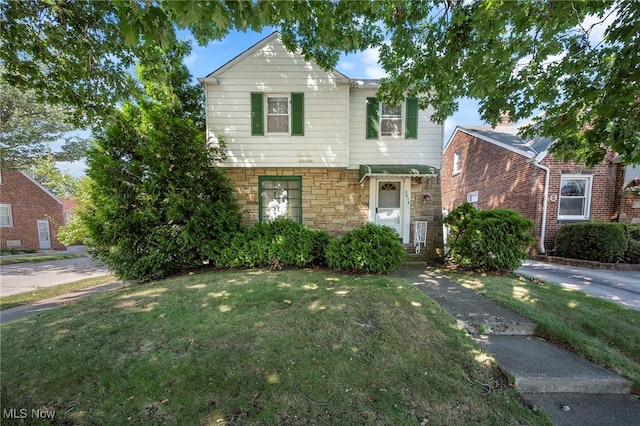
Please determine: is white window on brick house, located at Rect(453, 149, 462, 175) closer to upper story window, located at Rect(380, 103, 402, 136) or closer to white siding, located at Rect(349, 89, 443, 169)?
white siding, located at Rect(349, 89, 443, 169)

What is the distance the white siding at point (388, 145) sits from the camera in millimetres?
7695

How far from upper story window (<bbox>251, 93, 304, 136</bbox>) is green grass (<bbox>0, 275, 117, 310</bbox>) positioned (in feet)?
21.5

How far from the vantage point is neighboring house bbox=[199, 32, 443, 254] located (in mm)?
7277

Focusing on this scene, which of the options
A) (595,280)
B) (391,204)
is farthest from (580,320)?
(391,204)

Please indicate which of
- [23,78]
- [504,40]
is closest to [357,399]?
[504,40]

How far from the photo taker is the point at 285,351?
8.98ft

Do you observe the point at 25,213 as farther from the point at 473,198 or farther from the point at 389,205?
the point at 473,198

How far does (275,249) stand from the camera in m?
6.25

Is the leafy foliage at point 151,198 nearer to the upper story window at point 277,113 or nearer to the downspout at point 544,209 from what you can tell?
the upper story window at point 277,113

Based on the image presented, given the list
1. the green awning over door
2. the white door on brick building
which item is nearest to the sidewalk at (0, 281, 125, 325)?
the green awning over door

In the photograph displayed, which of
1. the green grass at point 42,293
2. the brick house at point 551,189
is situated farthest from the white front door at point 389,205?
the green grass at point 42,293

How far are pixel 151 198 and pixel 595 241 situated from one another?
44.4ft

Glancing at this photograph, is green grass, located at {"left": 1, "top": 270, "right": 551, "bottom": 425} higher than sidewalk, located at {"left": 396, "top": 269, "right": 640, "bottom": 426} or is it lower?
higher

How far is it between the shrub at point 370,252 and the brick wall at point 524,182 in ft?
23.4
